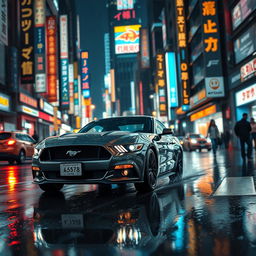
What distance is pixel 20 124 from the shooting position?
111ft

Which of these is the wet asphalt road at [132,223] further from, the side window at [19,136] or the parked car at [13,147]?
the side window at [19,136]

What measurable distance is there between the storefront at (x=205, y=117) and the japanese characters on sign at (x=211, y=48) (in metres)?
3.96

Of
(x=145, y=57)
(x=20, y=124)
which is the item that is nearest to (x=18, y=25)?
(x=20, y=124)

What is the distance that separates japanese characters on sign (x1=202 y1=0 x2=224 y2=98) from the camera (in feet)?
104

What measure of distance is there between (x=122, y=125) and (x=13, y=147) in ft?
33.7

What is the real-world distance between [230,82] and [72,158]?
27136 mm

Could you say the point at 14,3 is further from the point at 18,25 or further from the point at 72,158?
the point at 72,158

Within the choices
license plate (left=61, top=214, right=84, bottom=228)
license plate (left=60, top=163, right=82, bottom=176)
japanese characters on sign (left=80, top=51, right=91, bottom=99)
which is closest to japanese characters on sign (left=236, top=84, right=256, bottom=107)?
license plate (left=60, top=163, right=82, bottom=176)

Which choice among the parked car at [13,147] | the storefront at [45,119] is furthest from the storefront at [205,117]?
the parked car at [13,147]

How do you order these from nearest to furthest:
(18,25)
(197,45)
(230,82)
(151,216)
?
1. (151,216)
2. (230,82)
3. (18,25)
4. (197,45)

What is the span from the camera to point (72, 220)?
397cm

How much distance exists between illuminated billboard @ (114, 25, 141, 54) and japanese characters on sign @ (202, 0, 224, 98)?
516ft

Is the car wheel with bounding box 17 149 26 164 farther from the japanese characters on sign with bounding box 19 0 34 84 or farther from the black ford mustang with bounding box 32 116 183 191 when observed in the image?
the japanese characters on sign with bounding box 19 0 34 84

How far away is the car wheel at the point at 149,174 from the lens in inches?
229
